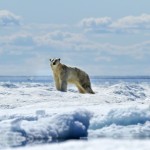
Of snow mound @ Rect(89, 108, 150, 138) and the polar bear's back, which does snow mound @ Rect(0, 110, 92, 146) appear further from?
the polar bear's back

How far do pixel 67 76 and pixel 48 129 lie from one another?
27.9 feet

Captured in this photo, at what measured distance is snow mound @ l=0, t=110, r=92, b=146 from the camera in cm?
1583

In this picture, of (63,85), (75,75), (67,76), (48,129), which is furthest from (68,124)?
(75,75)

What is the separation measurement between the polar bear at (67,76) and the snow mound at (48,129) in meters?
7.55

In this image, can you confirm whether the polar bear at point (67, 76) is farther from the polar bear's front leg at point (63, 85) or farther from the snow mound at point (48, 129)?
the snow mound at point (48, 129)

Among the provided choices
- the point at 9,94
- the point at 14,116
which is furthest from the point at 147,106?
the point at 9,94

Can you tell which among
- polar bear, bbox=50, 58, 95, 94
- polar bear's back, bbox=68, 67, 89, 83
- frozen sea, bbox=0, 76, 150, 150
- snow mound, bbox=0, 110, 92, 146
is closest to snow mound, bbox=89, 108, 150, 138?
frozen sea, bbox=0, 76, 150, 150

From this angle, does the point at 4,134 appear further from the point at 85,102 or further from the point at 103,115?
the point at 85,102

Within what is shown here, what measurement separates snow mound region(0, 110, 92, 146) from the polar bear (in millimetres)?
7550

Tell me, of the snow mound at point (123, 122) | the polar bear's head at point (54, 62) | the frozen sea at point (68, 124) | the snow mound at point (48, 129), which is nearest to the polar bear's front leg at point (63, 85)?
the polar bear's head at point (54, 62)

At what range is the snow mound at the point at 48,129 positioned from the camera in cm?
1583

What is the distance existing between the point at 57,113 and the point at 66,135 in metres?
1.71

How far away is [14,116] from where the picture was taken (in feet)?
57.9

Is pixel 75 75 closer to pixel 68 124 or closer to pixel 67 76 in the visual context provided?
pixel 67 76
